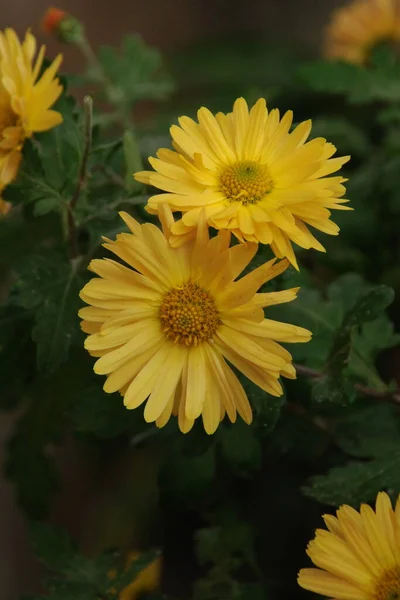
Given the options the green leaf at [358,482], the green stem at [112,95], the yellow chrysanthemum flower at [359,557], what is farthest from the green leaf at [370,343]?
the green stem at [112,95]

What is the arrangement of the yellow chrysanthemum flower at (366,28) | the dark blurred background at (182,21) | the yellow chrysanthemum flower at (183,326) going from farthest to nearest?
the dark blurred background at (182,21) → the yellow chrysanthemum flower at (366,28) → the yellow chrysanthemum flower at (183,326)

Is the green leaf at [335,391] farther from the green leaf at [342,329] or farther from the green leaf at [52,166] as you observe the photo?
the green leaf at [52,166]

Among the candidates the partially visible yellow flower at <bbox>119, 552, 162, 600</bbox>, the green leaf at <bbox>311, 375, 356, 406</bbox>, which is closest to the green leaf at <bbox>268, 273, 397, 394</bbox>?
the green leaf at <bbox>311, 375, 356, 406</bbox>

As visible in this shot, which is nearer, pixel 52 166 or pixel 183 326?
pixel 183 326

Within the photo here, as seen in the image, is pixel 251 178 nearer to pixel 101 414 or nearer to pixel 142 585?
pixel 101 414

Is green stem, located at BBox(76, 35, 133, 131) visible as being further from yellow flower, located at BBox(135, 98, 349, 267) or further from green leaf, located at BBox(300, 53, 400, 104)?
yellow flower, located at BBox(135, 98, 349, 267)

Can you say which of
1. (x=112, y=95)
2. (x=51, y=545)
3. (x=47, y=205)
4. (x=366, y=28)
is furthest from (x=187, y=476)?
(x=366, y=28)
